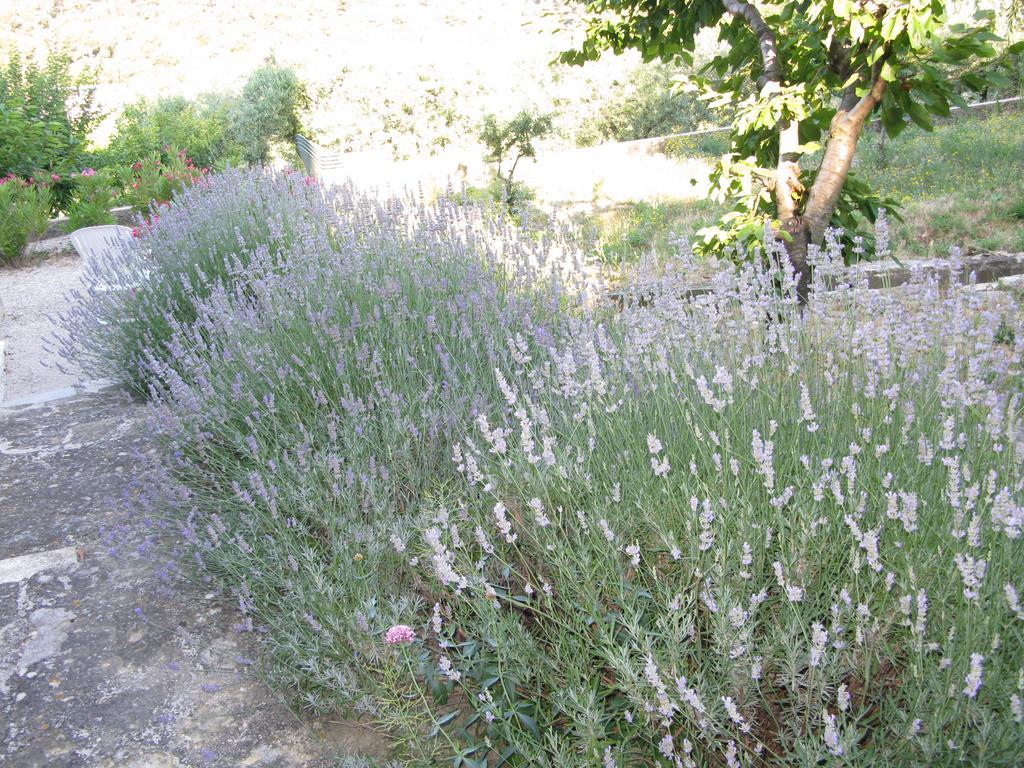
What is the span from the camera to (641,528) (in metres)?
2.02

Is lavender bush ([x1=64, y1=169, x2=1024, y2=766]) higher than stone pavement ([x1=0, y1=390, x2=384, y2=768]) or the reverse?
higher

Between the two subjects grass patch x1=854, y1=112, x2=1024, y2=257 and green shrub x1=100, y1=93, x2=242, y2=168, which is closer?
grass patch x1=854, y1=112, x2=1024, y2=257

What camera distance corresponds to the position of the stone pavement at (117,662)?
197cm

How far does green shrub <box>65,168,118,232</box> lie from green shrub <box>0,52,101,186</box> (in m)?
0.86

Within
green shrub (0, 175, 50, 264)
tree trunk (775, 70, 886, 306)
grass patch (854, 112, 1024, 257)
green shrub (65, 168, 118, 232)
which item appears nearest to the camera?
tree trunk (775, 70, 886, 306)

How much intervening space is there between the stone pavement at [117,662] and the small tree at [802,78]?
236 cm

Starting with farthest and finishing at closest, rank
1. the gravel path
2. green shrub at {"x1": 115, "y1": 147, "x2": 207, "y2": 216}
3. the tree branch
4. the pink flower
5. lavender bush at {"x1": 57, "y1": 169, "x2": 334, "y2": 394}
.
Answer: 1. green shrub at {"x1": 115, "y1": 147, "x2": 207, "y2": 216}
2. the gravel path
3. lavender bush at {"x1": 57, "y1": 169, "x2": 334, "y2": 394}
4. the tree branch
5. the pink flower

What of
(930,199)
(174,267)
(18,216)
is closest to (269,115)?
(18,216)

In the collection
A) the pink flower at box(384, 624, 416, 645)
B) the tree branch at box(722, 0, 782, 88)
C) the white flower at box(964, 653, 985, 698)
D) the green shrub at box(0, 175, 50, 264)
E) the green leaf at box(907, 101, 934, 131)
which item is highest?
the tree branch at box(722, 0, 782, 88)

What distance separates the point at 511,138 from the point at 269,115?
843 cm

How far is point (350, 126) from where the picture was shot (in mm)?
18531

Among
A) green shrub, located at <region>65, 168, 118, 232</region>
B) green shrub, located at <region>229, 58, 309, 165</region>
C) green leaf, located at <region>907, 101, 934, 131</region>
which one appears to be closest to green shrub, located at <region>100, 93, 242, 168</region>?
green shrub, located at <region>229, 58, 309, 165</region>

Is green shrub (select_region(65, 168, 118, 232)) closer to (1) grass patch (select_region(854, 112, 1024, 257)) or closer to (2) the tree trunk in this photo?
(2) the tree trunk

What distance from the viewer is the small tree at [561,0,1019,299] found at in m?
3.13
